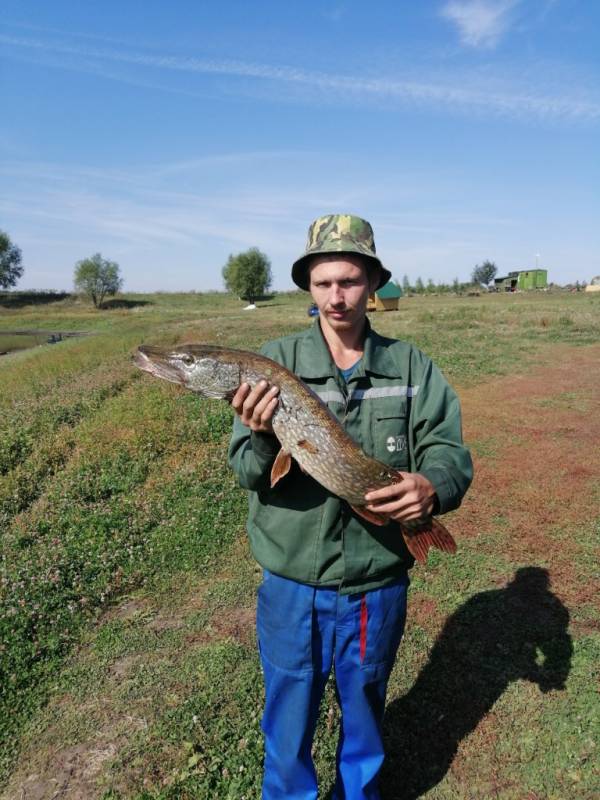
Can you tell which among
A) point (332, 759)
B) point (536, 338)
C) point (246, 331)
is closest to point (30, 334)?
point (246, 331)

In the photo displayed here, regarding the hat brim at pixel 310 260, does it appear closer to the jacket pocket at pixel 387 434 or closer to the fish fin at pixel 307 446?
→ the jacket pocket at pixel 387 434

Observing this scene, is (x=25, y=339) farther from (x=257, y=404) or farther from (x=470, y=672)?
(x=257, y=404)

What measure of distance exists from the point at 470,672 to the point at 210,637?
2251mm

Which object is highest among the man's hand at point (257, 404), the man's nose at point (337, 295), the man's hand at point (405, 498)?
the man's nose at point (337, 295)

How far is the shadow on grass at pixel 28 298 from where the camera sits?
8350cm

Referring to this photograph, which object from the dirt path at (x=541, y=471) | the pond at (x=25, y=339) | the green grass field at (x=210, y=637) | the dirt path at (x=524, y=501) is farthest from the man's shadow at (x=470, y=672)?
the pond at (x=25, y=339)

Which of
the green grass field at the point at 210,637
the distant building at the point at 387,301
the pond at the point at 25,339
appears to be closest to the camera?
the green grass field at the point at 210,637

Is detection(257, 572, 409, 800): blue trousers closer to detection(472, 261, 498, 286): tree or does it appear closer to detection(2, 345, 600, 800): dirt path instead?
detection(2, 345, 600, 800): dirt path

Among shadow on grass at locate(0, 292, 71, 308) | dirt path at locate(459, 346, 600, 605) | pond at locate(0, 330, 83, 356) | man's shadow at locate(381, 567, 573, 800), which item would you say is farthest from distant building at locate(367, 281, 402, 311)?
shadow on grass at locate(0, 292, 71, 308)

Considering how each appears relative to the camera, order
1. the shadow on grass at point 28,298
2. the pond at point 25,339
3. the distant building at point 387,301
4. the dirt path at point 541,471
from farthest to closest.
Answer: the shadow on grass at point 28,298 < the pond at point 25,339 < the distant building at point 387,301 < the dirt path at point 541,471

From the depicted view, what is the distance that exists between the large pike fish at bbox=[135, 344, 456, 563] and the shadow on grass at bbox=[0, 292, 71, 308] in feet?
297

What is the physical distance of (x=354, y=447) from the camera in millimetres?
2582

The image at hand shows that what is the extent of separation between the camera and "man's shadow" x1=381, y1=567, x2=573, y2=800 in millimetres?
3689

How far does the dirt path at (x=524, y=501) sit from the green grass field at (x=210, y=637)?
0.09 feet
